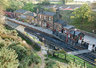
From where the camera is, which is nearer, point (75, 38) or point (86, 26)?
point (75, 38)

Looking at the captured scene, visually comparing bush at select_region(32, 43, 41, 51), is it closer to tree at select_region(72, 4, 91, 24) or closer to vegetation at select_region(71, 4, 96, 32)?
vegetation at select_region(71, 4, 96, 32)

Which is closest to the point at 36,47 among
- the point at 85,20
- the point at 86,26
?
the point at 86,26

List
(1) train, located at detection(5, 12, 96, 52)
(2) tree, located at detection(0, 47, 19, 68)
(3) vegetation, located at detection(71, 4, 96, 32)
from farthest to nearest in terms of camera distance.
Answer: (3) vegetation, located at detection(71, 4, 96, 32) < (1) train, located at detection(5, 12, 96, 52) < (2) tree, located at detection(0, 47, 19, 68)

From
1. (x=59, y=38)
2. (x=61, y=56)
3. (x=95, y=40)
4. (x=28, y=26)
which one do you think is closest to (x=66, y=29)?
(x=59, y=38)

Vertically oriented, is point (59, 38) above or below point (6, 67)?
below

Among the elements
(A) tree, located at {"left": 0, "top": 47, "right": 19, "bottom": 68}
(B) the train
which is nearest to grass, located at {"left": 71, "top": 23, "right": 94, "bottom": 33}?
(B) the train

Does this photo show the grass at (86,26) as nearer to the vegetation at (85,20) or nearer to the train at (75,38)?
the vegetation at (85,20)

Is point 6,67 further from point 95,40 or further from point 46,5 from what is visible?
point 46,5

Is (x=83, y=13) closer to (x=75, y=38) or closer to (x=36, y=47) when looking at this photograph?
(x=75, y=38)

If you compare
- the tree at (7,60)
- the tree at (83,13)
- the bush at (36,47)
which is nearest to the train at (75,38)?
the tree at (83,13)

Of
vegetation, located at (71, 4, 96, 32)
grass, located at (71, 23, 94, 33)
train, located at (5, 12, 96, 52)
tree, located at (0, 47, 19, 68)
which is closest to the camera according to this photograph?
A: tree, located at (0, 47, 19, 68)

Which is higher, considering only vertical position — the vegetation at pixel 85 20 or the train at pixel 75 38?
the vegetation at pixel 85 20
